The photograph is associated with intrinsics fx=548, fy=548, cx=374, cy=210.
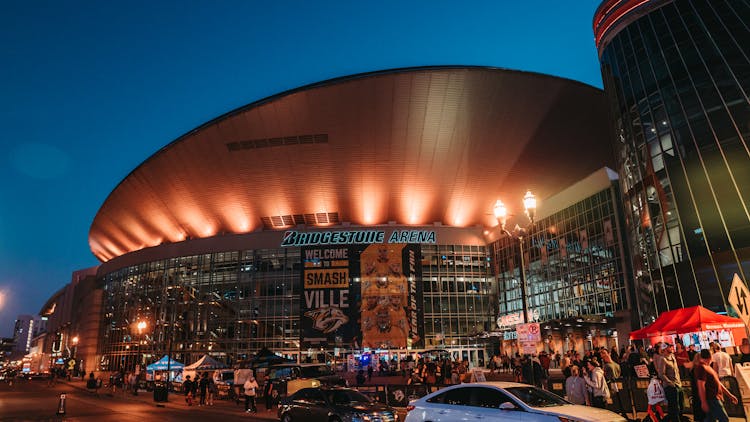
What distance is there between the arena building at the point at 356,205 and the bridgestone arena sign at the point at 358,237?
5.5 inches

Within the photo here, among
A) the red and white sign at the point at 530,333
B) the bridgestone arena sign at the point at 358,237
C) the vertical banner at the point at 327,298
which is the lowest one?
the red and white sign at the point at 530,333

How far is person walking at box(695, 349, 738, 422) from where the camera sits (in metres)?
9.75

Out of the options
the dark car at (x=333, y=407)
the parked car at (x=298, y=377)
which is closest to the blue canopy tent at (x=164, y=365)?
the parked car at (x=298, y=377)

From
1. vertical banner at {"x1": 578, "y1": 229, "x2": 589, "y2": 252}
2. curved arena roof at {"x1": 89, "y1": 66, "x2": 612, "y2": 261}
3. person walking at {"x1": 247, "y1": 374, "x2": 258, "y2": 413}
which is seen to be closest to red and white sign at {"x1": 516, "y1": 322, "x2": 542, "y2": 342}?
person walking at {"x1": 247, "y1": 374, "x2": 258, "y2": 413}

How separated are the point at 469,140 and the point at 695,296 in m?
24.5

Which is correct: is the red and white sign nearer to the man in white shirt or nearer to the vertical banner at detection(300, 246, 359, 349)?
the man in white shirt

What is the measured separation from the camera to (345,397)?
15062mm

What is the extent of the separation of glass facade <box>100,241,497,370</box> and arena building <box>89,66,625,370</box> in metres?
0.14

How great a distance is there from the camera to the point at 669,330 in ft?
62.8

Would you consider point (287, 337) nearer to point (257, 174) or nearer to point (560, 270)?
point (257, 174)

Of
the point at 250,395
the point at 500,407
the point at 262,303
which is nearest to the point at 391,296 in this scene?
the point at 262,303

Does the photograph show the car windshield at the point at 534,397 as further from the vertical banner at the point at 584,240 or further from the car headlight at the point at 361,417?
the vertical banner at the point at 584,240

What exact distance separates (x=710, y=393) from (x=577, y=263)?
3441 cm

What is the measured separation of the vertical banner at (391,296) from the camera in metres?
50.4
